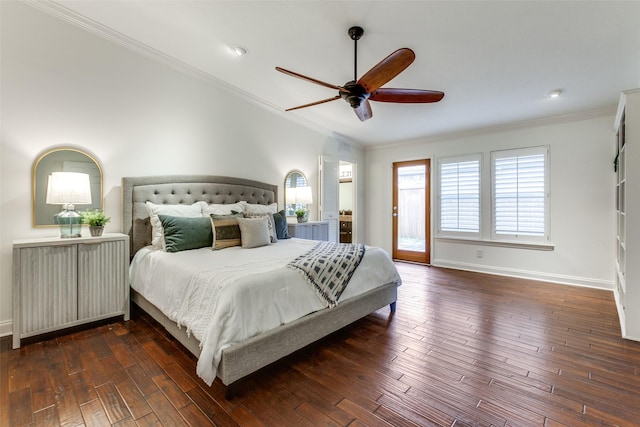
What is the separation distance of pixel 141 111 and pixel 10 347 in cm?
236

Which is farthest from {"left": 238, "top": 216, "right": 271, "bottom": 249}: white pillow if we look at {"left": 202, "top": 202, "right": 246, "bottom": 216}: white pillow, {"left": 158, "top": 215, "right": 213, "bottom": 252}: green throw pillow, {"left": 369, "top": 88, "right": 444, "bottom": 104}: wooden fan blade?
{"left": 369, "top": 88, "right": 444, "bottom": 104}: wooden fan blade

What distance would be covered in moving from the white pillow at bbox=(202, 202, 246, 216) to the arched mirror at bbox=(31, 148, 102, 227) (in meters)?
1.03

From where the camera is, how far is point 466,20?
7.33ft

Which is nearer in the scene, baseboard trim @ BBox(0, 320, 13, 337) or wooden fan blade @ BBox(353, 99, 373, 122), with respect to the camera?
baseboard trim @ BBox(0, 320, 13, 337)

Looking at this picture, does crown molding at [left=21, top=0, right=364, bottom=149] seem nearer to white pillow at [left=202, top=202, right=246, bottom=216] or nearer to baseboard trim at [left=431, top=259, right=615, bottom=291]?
white pillow at [left=202, top=202, right=246, bottom=216]

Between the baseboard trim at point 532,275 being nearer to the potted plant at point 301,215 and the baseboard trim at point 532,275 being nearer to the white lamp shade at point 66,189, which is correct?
the potted plant at point 301,215

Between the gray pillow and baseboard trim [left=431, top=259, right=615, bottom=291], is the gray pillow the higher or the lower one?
the higher one

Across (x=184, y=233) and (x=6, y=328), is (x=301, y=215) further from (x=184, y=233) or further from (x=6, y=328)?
(x=6, y=328)

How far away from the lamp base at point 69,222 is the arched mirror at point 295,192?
269 cm

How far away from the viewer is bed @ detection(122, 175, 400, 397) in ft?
5.37

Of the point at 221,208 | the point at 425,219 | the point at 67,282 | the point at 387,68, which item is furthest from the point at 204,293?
the point at 425,219

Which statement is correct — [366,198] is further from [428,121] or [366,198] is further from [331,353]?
[331,353]

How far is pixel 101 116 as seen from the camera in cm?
274

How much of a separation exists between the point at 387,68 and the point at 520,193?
3830mm
